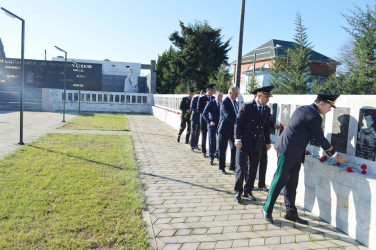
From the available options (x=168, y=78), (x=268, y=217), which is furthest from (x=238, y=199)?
(x=168, y=78)

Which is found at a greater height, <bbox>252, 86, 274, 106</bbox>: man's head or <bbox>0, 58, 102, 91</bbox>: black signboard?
<bbox>0, 58, 102, 91</bbox>: black signboard

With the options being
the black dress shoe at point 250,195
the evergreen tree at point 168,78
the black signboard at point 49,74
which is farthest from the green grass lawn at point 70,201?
the evergreen tree at point 168,78

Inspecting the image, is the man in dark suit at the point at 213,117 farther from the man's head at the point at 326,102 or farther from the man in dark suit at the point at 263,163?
the man's head at the point at 326,102

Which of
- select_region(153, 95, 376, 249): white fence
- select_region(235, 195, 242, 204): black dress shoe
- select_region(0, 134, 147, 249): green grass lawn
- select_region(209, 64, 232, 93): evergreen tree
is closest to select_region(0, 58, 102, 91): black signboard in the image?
select_region(209, 64, 232, 93): evergreen tree

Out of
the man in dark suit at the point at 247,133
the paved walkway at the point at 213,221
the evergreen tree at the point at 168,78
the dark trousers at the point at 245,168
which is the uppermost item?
the evergreen tree at the point at 168,78

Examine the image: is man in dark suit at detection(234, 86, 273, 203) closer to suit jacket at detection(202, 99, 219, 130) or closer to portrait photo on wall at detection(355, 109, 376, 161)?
portrait photo on wall at detection(355, 109, 376, 161)

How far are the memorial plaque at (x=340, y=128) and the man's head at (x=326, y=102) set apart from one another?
41cm

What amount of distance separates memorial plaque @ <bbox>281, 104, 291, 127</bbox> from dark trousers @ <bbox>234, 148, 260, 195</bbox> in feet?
2.93

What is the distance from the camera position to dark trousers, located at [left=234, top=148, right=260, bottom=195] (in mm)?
4885

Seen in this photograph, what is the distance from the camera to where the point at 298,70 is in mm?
10492

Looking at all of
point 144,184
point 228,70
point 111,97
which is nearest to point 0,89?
point 111,97

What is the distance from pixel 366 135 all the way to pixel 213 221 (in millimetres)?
2333

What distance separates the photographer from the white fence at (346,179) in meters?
3.54

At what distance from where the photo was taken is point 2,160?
21.8ft
